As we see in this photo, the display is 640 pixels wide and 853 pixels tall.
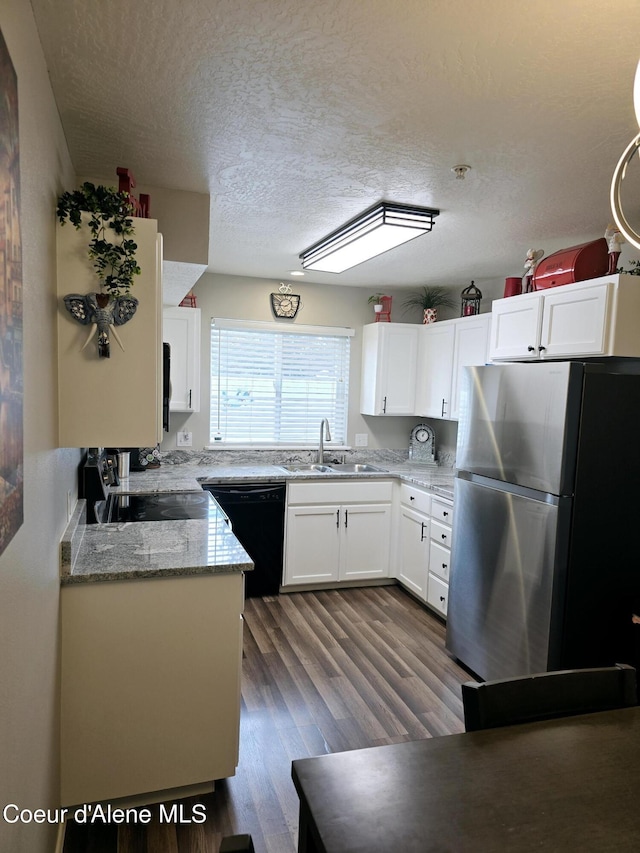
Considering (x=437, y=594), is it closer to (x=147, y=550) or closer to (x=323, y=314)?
(x=147, y=550)

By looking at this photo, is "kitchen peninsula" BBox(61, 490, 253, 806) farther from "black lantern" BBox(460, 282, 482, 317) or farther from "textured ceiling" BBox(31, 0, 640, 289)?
"black lantern" BBox(460, 282, 482, 317)

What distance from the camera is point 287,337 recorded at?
458cm

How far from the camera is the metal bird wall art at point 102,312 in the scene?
1.73 metres

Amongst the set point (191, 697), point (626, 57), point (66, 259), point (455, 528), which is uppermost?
point (626, 57)

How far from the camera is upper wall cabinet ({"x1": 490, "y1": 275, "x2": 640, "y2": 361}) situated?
2373 millimetres

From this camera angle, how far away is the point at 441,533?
3562 mm

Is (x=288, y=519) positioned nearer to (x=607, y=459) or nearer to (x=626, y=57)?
(x=607, y=459)

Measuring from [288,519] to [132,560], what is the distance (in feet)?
6.88

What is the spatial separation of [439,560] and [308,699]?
1.36m

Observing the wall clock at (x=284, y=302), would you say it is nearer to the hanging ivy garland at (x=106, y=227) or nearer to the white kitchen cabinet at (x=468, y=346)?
the white kitchen cabinet at (x=468, y=346)

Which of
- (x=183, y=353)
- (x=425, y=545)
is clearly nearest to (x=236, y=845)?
(x=425, y=545)

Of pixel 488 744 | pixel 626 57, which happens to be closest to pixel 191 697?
pixel 488 744

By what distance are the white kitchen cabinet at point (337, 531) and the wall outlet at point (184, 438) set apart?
98 centimetres

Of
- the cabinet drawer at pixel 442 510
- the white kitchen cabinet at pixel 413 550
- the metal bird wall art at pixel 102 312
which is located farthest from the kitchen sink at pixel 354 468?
the metal bird wall art at pixel 102 312
